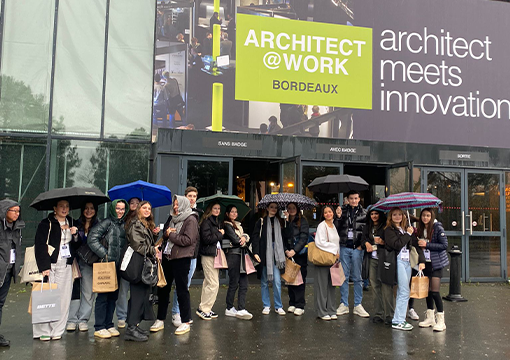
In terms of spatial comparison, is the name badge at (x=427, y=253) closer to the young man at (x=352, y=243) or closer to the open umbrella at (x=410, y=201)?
the open umbrella at (x=410, y=201)

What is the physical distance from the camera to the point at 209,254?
6.95 metres

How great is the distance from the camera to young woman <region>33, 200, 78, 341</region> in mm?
5910

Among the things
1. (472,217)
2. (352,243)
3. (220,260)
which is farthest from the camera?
(472,217)

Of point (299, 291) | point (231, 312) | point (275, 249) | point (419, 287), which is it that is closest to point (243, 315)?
point (231, 312)

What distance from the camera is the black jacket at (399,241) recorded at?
666 centimetres

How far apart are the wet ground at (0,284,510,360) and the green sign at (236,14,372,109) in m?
5.69

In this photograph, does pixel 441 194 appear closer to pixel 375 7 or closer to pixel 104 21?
pixel 375 7

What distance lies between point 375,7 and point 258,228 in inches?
294

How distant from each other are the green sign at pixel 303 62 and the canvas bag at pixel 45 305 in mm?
6602

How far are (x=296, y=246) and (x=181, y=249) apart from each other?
6.99 feet

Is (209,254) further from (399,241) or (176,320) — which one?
(399,241)

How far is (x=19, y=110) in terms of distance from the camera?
10.8 m

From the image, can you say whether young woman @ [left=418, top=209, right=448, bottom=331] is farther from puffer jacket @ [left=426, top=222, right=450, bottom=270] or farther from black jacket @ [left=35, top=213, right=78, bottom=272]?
black jacket @ [left=35, top=213, right=78, bottom=272]

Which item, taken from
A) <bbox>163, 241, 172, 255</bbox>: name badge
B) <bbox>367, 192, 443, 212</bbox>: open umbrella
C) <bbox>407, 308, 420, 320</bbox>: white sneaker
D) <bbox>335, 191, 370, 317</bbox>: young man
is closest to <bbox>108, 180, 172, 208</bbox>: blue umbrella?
<bbox>163, 241, 172, 255</bbox>: name badge
